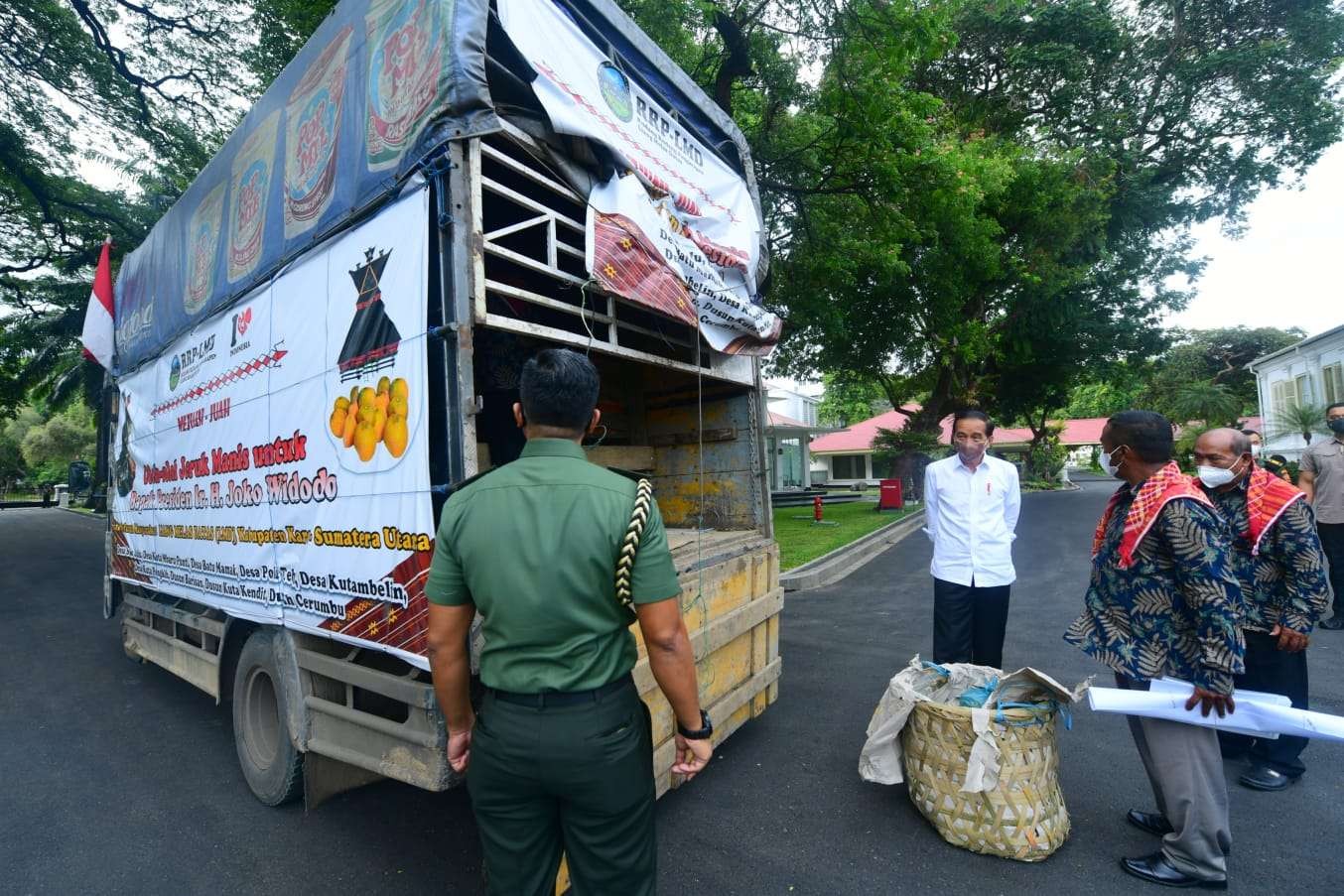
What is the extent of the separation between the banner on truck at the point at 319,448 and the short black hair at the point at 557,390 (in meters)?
0.76

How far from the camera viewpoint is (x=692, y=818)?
2.99 m

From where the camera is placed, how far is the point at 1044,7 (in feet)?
51.9

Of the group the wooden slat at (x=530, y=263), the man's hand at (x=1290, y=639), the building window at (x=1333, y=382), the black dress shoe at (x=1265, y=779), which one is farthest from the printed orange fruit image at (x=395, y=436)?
the building window at (x=1333, y=382)

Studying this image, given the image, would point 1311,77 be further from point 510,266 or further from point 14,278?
point 14,278

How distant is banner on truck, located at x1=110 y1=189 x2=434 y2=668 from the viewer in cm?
242

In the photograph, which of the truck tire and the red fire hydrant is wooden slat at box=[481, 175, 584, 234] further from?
the red fire hydrant

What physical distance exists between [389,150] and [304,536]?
→ 172 centimetres

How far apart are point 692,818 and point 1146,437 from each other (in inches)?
97.9

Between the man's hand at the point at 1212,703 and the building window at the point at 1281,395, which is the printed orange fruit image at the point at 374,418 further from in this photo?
the building window at the point at 1281,395

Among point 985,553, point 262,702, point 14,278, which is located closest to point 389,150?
point 262,702

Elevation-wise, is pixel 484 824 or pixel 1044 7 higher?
pixel 1044 7

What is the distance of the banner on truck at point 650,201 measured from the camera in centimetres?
285

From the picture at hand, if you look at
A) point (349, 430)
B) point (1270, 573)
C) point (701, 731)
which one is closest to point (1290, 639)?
point (1270, 573)

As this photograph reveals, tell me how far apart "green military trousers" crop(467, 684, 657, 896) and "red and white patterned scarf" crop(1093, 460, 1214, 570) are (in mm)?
1950
